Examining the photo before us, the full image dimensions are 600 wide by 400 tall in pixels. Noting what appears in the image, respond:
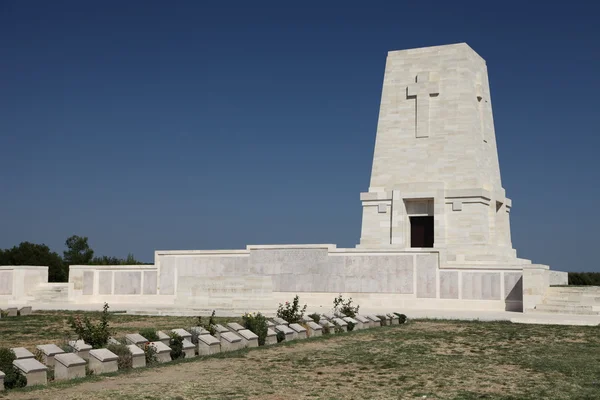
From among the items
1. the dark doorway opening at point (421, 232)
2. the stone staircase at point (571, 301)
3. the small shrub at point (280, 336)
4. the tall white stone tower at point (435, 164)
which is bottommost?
the small shrub at point (280, 336)

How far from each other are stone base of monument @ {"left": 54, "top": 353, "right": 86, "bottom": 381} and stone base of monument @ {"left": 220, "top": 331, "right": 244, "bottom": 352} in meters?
3.71

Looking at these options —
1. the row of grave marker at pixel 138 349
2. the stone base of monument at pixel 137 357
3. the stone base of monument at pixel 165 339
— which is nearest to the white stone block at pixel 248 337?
the row of grave marker at pixel 138 349

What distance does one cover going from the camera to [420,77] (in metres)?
35.4

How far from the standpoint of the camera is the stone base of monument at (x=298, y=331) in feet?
54.2

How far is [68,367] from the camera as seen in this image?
35.6 ft

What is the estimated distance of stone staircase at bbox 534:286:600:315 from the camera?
25.0m

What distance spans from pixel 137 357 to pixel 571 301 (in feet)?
63.7

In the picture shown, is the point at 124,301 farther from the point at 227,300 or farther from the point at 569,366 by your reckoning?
the point at 569,366

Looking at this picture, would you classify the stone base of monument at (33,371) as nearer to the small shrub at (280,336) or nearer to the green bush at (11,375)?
the green bush at (11,375)

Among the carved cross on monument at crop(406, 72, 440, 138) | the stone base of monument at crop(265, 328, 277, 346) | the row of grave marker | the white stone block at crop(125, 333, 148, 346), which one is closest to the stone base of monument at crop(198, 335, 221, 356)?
the row of grave marker

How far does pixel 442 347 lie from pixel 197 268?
65.9 ft

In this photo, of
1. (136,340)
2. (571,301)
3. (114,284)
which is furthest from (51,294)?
(571,301)

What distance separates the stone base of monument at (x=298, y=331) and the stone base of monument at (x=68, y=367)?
6408 millimetres

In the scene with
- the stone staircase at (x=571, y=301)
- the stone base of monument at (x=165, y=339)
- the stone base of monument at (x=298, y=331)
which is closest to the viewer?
the stone base of monument at (x=165, y=339)
